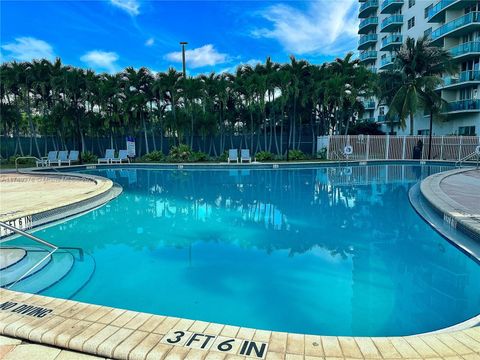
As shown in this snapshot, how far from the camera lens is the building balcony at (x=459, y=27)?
25.2 m

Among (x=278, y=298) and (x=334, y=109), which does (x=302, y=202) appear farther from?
(x=334, y=109)

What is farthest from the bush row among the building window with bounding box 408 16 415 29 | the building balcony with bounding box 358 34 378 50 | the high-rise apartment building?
the building balcony with bounding box 358 34 378 50

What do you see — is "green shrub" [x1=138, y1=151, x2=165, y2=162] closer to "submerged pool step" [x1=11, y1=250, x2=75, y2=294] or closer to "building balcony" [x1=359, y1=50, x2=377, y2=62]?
"submerged pool step" [x1=11, y1=250, x2=75, y2=294]

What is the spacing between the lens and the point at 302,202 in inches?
376

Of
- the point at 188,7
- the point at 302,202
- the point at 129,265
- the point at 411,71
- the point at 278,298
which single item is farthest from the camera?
the point at 411,71

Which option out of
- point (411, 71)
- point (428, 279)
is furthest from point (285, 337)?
point (411, 71)

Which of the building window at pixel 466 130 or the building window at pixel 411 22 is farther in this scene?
the building window at pixel 411 22

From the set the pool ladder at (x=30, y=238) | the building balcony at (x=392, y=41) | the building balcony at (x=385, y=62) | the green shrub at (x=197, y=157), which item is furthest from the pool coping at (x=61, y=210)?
the building balcony at (x=392, y=41)

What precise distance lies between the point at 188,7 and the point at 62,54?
9.66 metres

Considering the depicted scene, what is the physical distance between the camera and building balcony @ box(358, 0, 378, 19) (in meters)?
Answer: 38.6

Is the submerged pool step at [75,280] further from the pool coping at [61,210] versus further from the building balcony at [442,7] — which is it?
the building balcony at [442,7]

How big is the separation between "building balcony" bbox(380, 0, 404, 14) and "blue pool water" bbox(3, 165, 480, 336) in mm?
33712

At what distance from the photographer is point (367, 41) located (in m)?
39.9

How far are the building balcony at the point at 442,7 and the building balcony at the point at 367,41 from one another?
978 centimetres
